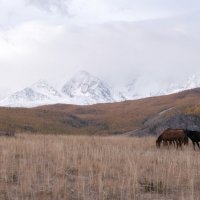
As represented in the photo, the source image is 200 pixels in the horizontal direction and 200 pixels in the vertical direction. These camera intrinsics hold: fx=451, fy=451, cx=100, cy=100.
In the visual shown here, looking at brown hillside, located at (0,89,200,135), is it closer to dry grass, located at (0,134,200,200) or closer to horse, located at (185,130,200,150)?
horse, located at (185,130,200,150)

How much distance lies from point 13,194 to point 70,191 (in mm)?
1128

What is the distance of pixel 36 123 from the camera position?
188ft

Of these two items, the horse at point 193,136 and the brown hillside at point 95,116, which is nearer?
the horse at point 193,136

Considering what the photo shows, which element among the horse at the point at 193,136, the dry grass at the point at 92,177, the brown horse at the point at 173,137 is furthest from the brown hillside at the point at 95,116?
the dry grass at the point at 92,177

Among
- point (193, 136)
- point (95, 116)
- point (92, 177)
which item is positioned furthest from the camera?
point (95, 116)

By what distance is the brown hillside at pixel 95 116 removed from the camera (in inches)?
2171

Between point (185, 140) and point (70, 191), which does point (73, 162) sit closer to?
point (70, 191)

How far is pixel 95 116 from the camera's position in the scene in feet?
282

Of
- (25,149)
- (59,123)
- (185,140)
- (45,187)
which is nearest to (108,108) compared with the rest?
(59,123)

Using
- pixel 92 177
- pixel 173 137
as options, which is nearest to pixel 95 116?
pixel 173 137

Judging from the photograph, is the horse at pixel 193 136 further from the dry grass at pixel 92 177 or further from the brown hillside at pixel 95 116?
the brown hillside at pixel 95 116

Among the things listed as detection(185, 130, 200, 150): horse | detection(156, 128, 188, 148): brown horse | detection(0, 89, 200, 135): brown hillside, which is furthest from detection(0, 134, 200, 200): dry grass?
detection(0, 89, 200, 135): brown hillside

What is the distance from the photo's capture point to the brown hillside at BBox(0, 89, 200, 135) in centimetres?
5514

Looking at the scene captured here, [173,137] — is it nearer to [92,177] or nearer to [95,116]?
[92,177]
